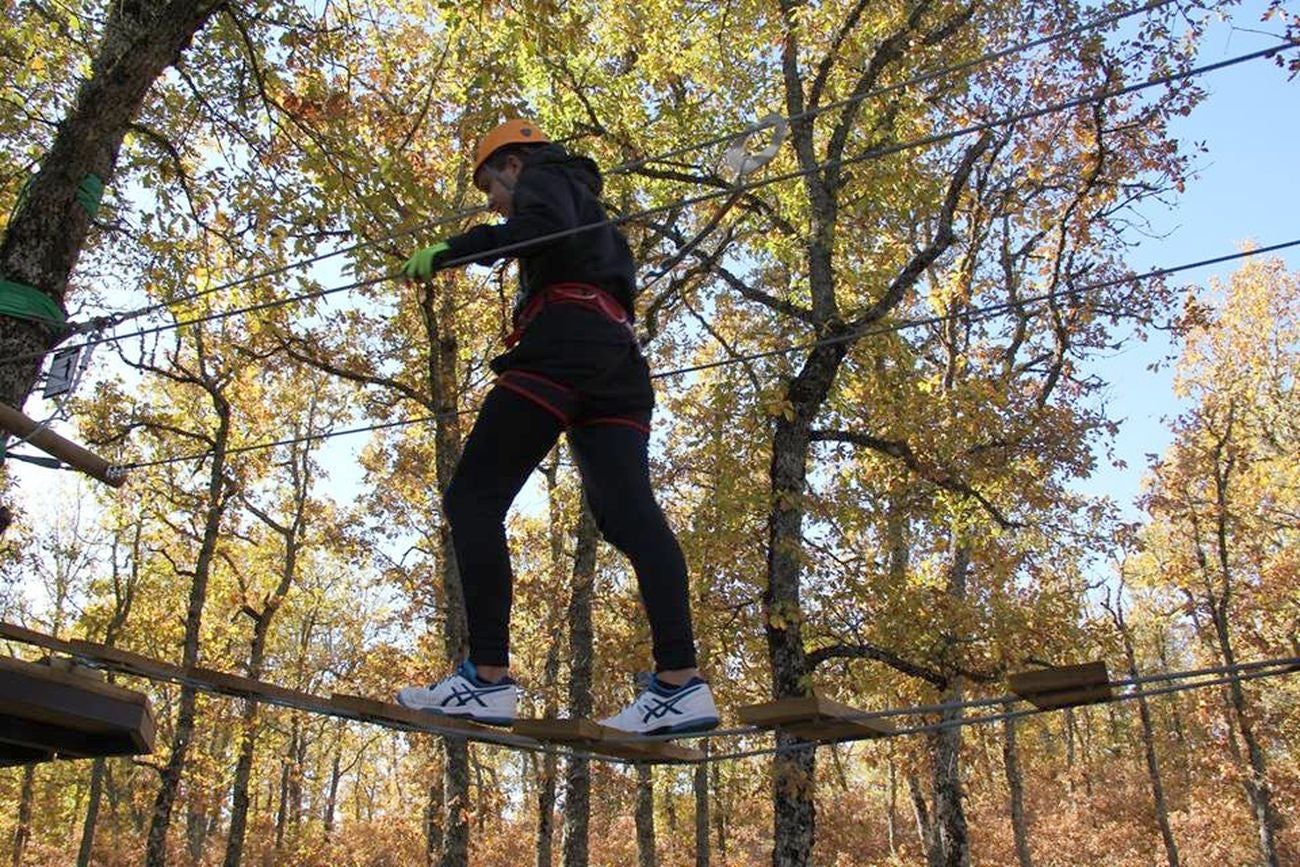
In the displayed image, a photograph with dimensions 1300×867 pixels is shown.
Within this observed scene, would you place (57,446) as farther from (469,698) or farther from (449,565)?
(449,565)

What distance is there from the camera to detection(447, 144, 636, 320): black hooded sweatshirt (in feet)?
10.5

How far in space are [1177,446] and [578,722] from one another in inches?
923

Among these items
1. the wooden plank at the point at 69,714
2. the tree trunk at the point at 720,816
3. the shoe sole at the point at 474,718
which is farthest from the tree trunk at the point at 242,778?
the shoe sole at the point at 474,718

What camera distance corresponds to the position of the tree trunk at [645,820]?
17203 mm

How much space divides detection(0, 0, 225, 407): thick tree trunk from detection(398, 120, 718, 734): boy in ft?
9.25

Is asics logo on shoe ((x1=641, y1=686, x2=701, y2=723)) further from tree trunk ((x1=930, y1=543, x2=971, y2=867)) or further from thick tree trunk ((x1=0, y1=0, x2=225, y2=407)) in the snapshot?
tree trunk ((x1=930, y1=543, x2=971, y2=867))

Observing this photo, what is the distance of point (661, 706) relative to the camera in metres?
3.33

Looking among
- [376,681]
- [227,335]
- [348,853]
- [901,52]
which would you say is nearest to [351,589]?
[348,853]

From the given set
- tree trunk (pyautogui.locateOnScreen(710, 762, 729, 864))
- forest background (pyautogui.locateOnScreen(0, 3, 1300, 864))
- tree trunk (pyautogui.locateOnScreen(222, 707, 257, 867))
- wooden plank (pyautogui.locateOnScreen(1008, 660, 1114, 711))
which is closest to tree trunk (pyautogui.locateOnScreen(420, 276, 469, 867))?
forest background (pyautogui.locateOnScreen(0, 3, 1300, 864))

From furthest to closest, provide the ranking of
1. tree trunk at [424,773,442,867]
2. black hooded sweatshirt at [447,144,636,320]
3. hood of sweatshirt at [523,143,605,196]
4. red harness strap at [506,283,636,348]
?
tree trunk at [424,773,442,867], hood of sweatshirt at [523,143,605,196], red harness strap at [506,283,636,348], black hooded sweatshirt at [447,144,636,320]

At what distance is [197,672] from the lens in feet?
12.7

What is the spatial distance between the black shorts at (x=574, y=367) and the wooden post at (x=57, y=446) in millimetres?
2327

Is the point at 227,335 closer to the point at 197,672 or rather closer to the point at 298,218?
the point at 298,218

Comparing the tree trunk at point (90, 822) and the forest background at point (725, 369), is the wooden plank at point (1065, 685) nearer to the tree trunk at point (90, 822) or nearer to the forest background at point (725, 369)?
the forest background at point (725, 369)
